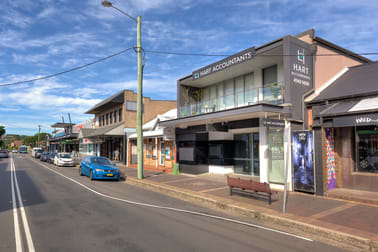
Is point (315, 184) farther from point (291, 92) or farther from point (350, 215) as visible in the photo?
point (291, 92)

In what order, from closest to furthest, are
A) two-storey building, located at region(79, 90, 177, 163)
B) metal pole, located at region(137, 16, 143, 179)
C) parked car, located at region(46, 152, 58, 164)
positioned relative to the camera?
metal pole, located at region(137, 16, 143, 179) < two-storey building, located at region(79, 90, 177, 163) < parked car, located at region(46, 152, 58, 164)

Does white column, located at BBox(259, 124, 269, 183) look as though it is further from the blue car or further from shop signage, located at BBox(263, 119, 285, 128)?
the blue car

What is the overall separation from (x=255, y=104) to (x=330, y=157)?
3.65 meters

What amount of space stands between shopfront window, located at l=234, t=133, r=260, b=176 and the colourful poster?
475 cm

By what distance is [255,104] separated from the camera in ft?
37.6

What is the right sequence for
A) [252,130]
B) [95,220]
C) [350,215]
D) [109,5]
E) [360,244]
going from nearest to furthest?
[360,244] → [95,220] → [350,215] → [109,5] → [252,130]

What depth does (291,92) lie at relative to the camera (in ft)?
A: 37.7

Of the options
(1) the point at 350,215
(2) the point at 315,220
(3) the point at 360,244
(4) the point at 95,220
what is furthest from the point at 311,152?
(4) the point at 95,220

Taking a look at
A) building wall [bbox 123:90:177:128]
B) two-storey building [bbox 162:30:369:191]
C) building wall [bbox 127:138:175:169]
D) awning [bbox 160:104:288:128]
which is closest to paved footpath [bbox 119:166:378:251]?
two-storey building [bbox 162:30:369:191]

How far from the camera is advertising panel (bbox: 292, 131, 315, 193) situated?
10750 mm

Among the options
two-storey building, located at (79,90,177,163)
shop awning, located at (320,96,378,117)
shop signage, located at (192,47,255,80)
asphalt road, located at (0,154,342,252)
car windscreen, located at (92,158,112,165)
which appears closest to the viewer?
asphalt road, located at (0,154,342,252)

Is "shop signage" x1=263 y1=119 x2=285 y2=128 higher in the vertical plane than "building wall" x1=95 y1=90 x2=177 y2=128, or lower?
lower

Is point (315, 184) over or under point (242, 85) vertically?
under

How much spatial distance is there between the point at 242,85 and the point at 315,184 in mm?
7393
